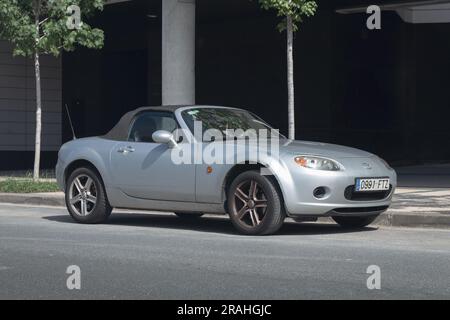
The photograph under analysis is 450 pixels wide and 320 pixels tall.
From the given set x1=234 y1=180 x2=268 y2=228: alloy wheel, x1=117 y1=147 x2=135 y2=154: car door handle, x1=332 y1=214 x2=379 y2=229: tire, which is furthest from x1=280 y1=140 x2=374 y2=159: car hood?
x1=117 y1=147 x2=135 y2=154: car door handle

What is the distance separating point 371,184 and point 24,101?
19.6 m

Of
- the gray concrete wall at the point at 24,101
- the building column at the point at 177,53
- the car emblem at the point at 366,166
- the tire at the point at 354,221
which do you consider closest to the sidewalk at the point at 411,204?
the tire at the point at 354,221

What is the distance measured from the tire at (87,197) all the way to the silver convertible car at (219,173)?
1 centimetres

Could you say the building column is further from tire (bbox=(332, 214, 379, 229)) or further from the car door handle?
tire (bbox=(332, 214, 379, 229))

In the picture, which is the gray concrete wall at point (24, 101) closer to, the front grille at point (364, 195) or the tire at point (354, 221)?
the tire at point (354, 221)

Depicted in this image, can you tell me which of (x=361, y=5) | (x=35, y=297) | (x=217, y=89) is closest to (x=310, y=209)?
(x=35, y=297)

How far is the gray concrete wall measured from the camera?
27734mm

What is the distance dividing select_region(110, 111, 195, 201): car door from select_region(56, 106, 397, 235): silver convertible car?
11 mm

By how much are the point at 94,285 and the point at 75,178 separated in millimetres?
4917

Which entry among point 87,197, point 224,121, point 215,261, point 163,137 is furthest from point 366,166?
point 87,197

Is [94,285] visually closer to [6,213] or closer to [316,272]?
[316,272]

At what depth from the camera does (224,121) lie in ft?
36.1

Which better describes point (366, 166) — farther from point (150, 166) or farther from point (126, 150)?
point (126, 150)

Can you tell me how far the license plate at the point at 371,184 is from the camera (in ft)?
32.7
